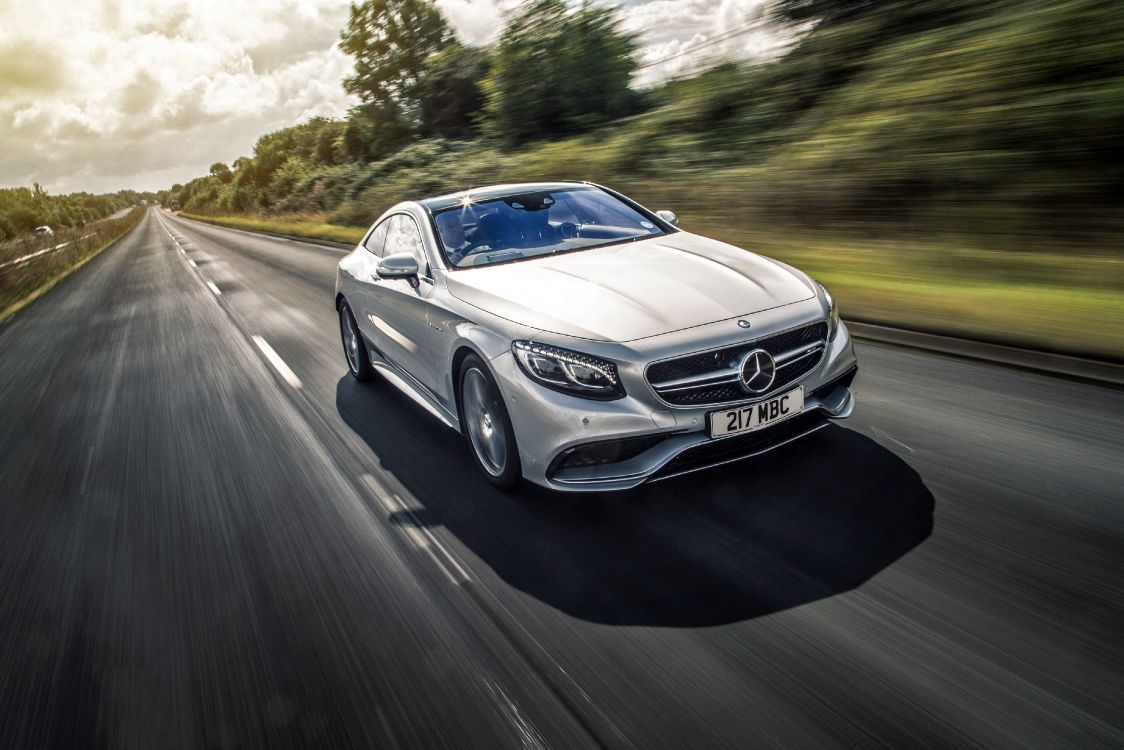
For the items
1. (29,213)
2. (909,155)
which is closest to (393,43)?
(909,155)

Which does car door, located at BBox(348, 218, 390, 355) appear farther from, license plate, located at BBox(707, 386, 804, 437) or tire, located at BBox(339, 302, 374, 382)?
license plate, located at BBox(707, 386, 804, 437)

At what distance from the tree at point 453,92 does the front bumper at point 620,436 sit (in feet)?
107

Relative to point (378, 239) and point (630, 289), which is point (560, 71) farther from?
point (630, 289)

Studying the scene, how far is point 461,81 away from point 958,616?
3731 centimetres

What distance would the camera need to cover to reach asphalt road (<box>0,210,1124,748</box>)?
2381 mm

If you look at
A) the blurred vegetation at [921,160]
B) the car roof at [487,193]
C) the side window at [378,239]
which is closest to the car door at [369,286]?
the side window at [378,239]

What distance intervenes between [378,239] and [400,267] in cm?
161

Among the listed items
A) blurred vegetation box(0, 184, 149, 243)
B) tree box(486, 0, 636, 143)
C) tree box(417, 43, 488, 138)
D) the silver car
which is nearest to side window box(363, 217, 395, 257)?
the silver car

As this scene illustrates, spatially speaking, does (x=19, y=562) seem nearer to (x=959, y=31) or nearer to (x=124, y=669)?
(x=124, y=669)

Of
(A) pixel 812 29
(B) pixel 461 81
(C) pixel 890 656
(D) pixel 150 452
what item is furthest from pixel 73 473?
(B) pixel 461 81

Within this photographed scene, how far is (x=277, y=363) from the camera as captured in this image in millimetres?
7754

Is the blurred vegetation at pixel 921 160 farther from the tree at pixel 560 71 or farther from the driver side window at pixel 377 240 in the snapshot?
the driver side window at pixel 377 240

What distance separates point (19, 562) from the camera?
13.2 ft

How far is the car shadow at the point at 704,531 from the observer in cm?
297
